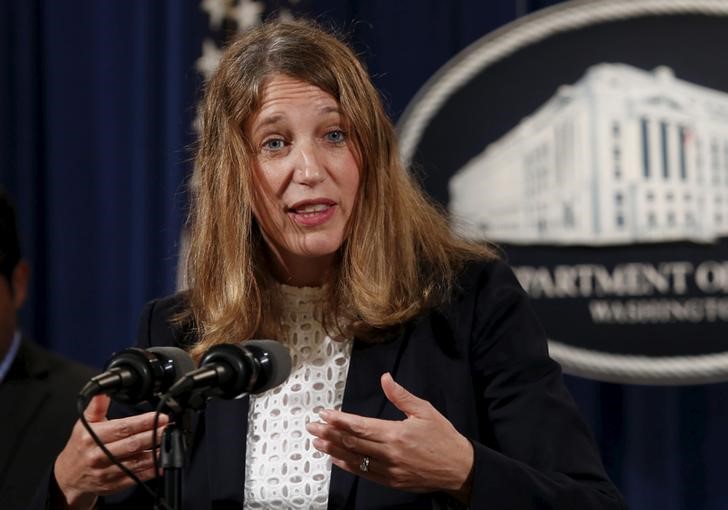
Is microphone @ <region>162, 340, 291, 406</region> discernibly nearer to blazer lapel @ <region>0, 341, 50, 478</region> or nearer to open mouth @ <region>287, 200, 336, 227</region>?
open mouth @ <region>287, 200, 336, 227</region>

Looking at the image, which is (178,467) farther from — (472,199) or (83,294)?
(83,294)

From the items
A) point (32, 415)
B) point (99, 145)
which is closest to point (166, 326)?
point (32, 415)

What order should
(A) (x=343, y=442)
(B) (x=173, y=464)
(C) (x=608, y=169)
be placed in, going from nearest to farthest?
(B) (x=173, y=464)
(A) (x=343, y=442)
(C) (x=608, y=169)

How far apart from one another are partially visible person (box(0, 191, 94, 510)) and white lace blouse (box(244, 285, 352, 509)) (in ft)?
2.78

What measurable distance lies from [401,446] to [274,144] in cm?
54

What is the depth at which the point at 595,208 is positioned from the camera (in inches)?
86.8

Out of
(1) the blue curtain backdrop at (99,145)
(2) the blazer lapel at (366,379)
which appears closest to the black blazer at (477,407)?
(2) the blazer lapel at (366,379)

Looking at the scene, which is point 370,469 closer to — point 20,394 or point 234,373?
point 234,373

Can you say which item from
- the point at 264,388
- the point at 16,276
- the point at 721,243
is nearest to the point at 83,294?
the point at 16,276

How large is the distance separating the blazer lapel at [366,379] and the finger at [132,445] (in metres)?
0.28

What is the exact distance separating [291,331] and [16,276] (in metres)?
1.06

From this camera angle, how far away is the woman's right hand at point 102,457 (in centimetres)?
126

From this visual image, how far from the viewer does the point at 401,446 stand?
1.19 metres

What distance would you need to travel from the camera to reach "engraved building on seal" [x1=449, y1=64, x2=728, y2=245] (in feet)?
7.05
